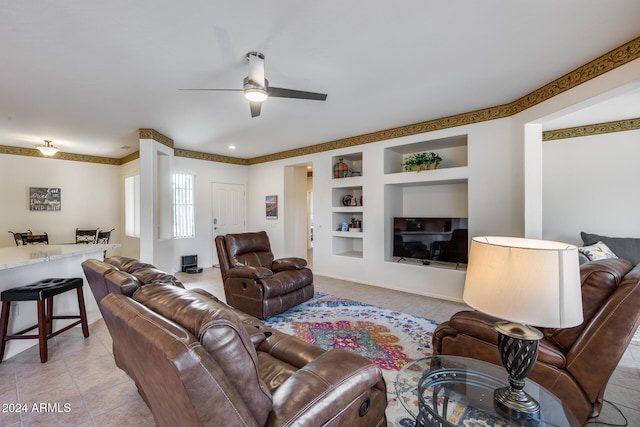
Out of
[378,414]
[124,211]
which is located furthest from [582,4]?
[124,211]

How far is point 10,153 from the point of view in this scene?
5.81 m

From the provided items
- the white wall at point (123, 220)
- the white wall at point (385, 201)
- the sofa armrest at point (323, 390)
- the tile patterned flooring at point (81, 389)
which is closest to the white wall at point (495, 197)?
the white wall at point (385, 201)

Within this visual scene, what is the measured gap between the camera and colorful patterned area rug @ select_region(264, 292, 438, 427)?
2.54 metres

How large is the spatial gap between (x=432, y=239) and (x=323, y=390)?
380 cm

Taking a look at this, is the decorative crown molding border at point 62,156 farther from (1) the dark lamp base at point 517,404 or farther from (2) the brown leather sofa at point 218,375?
(1) the dark lamp base at point 517,404

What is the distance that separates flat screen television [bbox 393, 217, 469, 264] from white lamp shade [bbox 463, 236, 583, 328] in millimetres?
3263

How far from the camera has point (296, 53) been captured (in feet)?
8.09

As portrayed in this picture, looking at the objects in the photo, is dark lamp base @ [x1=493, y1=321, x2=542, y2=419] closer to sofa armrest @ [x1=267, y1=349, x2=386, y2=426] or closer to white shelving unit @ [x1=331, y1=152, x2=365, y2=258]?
sofa armrest @ [x1=267, y1=349, x2=386, y2=426]

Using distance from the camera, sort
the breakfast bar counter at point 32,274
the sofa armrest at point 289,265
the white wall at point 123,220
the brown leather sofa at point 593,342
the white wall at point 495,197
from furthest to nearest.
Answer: the white wall at point 123,220
the sofa armrest at point 289,265
the white wall at point 495,197
the breakfast bar counter at point 32,274
the brown leather sofa at point 593,342

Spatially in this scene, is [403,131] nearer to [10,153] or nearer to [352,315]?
[352,315]

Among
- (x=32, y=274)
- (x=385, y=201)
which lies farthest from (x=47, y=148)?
(x=385, y=201)

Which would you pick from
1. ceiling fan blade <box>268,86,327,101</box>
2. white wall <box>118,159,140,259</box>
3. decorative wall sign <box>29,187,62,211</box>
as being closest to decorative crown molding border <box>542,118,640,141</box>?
ceiling fan blade <box>268,86,327,101</box>

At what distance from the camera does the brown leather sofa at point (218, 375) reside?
2.69ft

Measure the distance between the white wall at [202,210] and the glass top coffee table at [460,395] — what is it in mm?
5844
